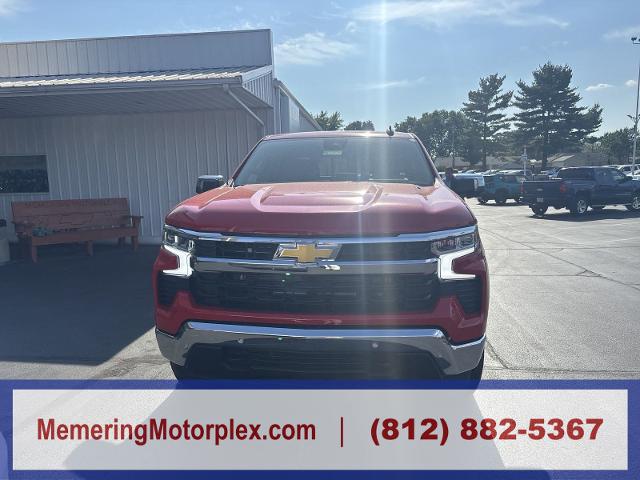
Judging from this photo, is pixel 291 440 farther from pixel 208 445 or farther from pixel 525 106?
pixel 525 106

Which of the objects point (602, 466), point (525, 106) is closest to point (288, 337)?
point (602, 466)

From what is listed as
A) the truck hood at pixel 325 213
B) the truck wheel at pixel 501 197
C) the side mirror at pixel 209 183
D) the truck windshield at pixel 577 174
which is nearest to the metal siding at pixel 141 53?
the side mirror at pixel 209 183

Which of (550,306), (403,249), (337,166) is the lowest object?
(550,306)

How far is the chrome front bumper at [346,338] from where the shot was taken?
2561 millimetres

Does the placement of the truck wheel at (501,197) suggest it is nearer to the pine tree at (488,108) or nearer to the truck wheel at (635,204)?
the truck wheel at (635,204)

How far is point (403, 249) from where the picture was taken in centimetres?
263

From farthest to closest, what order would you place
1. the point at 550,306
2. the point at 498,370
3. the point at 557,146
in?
1. the point at 557,146
2. the point at 550,306
3. the point at 498,370

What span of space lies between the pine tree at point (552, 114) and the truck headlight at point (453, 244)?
206 ft

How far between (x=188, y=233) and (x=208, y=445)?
132 cm

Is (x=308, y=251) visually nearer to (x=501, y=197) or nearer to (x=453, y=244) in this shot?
(x=453, y=244)

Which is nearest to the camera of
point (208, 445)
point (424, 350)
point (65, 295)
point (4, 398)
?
point (424, 350)

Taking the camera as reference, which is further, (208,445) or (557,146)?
(557,146)

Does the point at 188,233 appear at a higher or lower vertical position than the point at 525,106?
lower

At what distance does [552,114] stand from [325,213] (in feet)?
212
